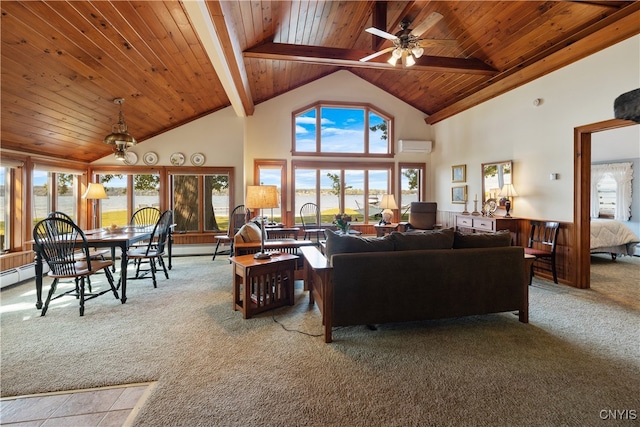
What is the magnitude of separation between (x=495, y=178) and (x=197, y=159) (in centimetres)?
608

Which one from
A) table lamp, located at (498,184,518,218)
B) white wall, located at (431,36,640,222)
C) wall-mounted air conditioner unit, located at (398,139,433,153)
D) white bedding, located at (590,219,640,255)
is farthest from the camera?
wall-mounted air conditioner unit, located at (398,139,433,153)

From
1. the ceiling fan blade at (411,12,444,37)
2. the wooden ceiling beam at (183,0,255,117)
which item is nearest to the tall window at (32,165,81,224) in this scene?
the wooden ceiling beam at (183,0,255,117)

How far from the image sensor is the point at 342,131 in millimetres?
7168

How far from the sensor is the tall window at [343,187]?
7.08m

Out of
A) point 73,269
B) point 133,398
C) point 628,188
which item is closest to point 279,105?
point 73,269

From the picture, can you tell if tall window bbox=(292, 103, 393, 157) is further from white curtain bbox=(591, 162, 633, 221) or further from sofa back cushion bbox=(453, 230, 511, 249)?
white curtain bbox=(591, 162, 633, 221)

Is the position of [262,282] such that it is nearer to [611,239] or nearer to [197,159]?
[197,159]

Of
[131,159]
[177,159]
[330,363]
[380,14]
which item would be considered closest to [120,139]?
[177,159]

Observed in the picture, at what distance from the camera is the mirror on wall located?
16.8 ft

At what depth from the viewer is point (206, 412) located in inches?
67.2

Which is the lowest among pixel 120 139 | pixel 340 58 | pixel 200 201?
pixel 200 201

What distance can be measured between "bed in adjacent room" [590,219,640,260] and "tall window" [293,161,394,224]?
13.0 ft

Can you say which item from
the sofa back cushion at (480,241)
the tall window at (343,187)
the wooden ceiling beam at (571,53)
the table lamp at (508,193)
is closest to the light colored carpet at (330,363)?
the sofa back cushion at (480,241)

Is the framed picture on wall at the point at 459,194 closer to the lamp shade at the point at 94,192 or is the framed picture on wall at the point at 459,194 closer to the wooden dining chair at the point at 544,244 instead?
the wooden dining chair at the point at 544,244
